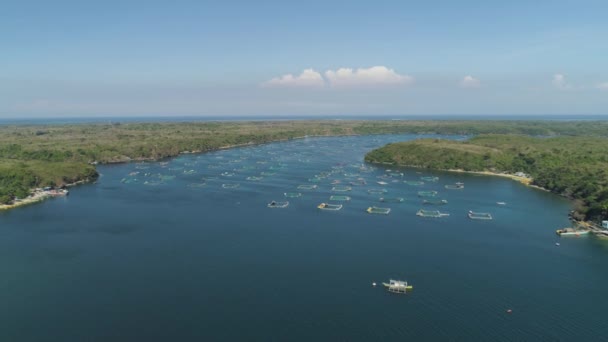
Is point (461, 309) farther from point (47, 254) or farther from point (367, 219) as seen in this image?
point (47, 254)

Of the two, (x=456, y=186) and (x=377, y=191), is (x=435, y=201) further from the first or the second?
(x=456, y=186)

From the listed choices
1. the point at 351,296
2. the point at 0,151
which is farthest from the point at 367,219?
the point at 0,151

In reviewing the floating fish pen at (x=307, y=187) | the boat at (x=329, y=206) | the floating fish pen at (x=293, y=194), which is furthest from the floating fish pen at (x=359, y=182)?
the boat at (x=329, y=206)

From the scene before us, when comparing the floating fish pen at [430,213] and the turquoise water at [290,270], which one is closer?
the turquoise water at [290,270]

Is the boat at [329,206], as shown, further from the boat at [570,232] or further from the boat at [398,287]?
the boat at [570,232]

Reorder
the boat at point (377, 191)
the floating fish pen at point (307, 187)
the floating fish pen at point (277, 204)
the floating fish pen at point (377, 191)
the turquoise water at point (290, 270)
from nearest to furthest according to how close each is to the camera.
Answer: the turquoise water at point (290, 270) → the floating fish pen at point (277, 204) → the floating fish pen at point (377, 191) → the boat at point (377, 191) → the floating fish pen at point (307, 187)

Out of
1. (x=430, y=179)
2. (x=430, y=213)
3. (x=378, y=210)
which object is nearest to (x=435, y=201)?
(x=430, y=213)
